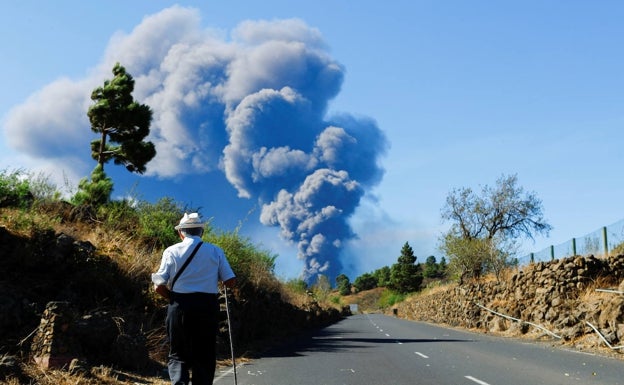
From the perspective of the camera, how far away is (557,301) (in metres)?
21.4

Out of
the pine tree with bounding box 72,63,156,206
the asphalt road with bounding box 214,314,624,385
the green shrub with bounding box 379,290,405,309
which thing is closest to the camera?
the asphalt road with bounding box 214,314,624,385

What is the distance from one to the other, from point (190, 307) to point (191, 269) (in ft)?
1.43

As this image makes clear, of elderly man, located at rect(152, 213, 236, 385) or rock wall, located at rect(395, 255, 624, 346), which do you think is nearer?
elderly man, located at rect(152, 213, 236, 385)

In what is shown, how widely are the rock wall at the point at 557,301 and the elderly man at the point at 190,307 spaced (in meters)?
13.5

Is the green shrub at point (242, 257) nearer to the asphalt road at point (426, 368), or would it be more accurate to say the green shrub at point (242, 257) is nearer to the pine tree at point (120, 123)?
the asphalt road at point (426, 368)

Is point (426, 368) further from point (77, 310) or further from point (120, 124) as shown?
point (120, 124)

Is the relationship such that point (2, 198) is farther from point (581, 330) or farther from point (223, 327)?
point (581, 330)

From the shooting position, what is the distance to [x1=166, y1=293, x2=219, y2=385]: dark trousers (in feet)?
20.0

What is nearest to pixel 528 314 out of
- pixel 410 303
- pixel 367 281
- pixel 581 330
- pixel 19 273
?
pixel 581 330

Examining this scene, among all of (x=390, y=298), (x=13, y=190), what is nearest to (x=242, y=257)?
(x=13, y=190)

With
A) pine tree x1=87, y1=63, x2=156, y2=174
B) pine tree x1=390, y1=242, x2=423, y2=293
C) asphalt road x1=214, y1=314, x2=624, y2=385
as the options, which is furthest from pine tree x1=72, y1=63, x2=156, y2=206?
pine tree x1=390, y1=242, x2=423, y2=293

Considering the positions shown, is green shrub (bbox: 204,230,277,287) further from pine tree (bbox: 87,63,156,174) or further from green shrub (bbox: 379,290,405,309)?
green shrub (bbox: 379,290,405,309)

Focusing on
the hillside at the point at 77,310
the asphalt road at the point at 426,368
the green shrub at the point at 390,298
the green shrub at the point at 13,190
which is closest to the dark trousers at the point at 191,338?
the hillside at the point at 77,310

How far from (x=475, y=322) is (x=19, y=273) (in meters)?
26.7
